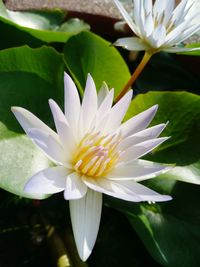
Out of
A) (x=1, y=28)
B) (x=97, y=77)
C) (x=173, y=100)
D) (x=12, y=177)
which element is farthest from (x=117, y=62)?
(x=12, y=177)

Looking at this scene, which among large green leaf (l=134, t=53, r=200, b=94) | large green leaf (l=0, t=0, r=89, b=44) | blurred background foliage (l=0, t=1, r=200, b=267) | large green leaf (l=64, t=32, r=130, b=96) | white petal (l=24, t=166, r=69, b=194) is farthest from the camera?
large green leaf (l=134, t=53, r=200, b=94)

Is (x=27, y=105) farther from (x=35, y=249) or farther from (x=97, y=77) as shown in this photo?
(x=35, y=249)

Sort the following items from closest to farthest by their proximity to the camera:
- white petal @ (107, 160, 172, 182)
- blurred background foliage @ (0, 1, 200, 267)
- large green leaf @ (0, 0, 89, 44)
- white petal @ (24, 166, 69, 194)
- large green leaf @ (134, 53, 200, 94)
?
white petal @ (24, 166, 69, 194) < white petal @ (107, 160, 172, 182) < blurred background foliage @ (0, 1, 200, 267) < large green leaf @ (0, 0, 89, 44) < large green leaf @ (134, 53, 200, 94)

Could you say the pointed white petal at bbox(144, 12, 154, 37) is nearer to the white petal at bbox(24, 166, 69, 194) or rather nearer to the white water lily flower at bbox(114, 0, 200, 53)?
the white water lily flower at bbox(114, 0, 200, 53)

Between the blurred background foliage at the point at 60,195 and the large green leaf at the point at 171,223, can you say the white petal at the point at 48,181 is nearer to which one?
the blurred background foliage at the point at 60,195

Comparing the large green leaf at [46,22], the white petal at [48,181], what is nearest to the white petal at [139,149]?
the white petal at [48,181]

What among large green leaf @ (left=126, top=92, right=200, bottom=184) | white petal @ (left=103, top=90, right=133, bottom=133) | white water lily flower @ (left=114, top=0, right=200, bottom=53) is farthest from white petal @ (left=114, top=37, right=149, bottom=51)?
white petal @ (left=103, top=90, right=133, bottom=133)
